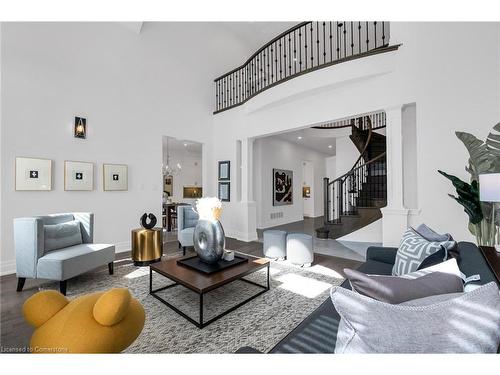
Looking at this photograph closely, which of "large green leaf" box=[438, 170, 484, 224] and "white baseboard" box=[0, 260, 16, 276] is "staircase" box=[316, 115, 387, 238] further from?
"white baseboard" box=[0, 260, 16, 276]

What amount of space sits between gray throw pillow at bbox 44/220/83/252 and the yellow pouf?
2.09 meters

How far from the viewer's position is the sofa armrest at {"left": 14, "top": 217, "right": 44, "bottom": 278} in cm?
242

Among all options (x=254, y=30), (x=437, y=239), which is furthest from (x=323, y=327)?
(x=254, y=30)

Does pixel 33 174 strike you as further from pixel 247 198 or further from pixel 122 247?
pixel 247 198

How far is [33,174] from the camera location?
333cm

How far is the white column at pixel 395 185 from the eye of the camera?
10.6ft

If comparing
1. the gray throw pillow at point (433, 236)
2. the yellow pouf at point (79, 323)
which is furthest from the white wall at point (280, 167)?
the yellow pouf at point (79, 323)

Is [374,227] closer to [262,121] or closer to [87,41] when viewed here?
[262,121]

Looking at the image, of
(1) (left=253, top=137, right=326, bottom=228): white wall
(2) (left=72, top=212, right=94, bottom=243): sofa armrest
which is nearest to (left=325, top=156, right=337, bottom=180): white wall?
(1) (left=253, top=137, right=326, bottom=228): white wall

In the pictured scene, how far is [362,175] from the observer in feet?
17.4

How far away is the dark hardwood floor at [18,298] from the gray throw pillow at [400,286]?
2.35 metres

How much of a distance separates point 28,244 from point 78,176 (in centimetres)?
162

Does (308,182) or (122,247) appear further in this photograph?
(308,182)
